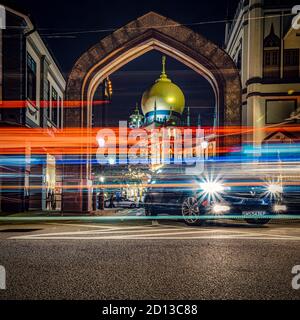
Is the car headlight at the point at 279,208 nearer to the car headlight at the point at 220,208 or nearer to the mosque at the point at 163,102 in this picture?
the car headlight at the point at 220,208

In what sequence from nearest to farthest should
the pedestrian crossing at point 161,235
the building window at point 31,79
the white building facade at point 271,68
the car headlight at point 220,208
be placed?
the pedestrian crossing at point 161,235 → the car headlight at point 220,208 → the building window at point 31,79 → the white building facade at point 271,68

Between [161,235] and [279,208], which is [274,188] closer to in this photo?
[279,208]

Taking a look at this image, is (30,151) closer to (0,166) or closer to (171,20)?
(0,166)

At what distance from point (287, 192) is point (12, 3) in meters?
15.7

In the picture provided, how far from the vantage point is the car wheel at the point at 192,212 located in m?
11.9

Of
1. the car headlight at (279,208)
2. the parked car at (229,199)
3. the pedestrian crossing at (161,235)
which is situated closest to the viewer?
the pedestrian crossing at (161,235)

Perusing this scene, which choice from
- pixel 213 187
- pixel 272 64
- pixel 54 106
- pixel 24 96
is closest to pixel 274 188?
pixel 213 187

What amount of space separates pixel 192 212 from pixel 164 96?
51448 millimetres

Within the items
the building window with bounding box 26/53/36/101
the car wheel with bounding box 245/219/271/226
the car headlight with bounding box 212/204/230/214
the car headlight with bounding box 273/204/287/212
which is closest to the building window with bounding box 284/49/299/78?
the building window with bounding box 26/53/36/101

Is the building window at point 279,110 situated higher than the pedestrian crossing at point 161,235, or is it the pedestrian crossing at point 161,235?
the building window at point 279,110

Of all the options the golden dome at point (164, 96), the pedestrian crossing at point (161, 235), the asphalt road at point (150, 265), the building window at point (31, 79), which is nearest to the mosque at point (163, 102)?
the golden dome at point (164, 96)

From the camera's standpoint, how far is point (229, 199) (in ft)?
38.1

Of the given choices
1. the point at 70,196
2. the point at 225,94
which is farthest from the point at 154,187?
the point at 225,94

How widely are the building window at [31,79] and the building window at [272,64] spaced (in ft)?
46.5
